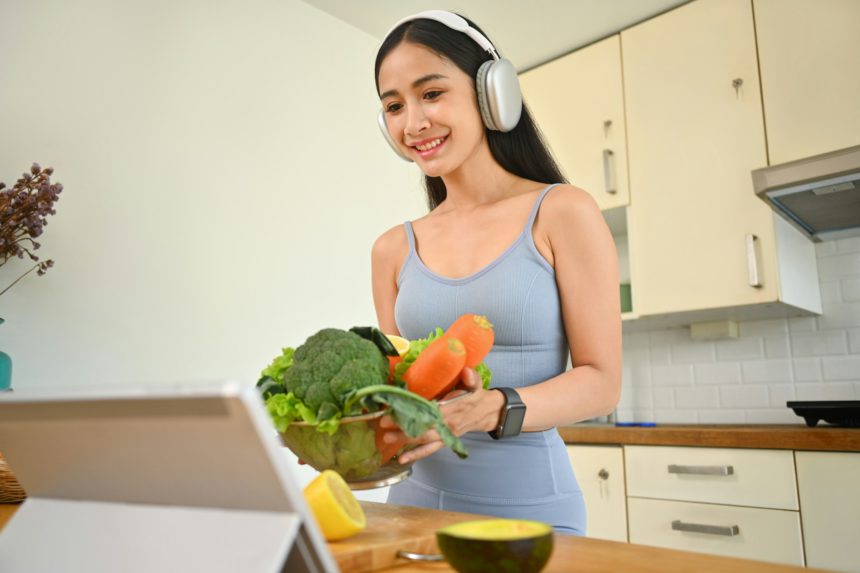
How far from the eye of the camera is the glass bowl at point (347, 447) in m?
0.75

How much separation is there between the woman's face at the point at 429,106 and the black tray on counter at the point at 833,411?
160cm

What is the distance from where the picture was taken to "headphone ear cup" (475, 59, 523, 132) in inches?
49.1

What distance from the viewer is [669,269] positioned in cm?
271

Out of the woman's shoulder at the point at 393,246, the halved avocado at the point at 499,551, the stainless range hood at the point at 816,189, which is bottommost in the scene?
the halved avocado at the point at 499,551

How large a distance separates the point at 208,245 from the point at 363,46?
1372mm

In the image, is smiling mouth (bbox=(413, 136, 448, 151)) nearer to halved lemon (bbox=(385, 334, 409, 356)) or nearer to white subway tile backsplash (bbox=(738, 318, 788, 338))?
halved lemon (bbox=(385, 334, 409, 356))

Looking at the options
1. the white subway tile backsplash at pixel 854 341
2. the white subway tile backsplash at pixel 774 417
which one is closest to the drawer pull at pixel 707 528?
the white subway tile backsplash at pixel 774 417

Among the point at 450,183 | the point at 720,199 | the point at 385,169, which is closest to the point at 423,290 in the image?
the point at 450,183

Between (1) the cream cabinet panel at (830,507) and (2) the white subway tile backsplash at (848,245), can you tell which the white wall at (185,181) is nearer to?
(1) the cream cabinet panel at (830,507)

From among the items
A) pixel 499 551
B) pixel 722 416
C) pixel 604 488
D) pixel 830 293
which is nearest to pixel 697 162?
pixel 830 293

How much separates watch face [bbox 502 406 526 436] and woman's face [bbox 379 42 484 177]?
1.79ft

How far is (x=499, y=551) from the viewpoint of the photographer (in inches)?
18.8

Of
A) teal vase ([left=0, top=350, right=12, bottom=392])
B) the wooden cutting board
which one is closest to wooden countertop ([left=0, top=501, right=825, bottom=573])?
the wooden cutting board

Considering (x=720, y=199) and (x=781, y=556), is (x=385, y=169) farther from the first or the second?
(x=781, y=556)
